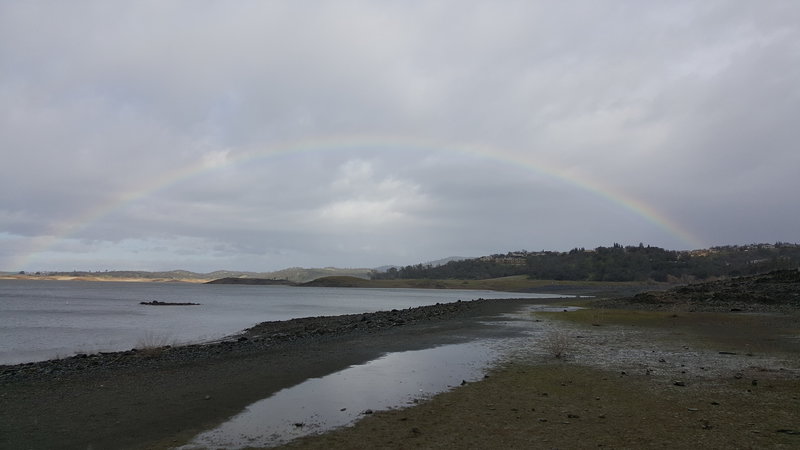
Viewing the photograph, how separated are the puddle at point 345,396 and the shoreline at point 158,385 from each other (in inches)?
22.8

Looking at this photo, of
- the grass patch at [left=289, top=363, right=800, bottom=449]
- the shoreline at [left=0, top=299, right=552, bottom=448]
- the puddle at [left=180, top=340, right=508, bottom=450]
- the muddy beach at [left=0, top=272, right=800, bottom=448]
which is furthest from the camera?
the shoreline at [left=0, top=299, right=552, bottom=448]

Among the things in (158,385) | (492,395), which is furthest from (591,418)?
(158,385)

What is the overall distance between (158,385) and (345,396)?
5.39m

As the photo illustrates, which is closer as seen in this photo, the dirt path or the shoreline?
the dirt path

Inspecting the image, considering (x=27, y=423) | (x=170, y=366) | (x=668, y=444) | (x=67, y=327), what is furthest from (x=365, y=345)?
(x=67, y=327)

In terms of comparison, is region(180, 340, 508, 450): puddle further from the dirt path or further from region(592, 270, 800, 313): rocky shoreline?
region(592, 270, 800, 313): rocky shoreline

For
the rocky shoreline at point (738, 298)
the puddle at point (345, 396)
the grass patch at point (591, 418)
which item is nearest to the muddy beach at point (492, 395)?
the grass patch at point (591, 418)

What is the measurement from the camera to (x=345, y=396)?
11125 mm

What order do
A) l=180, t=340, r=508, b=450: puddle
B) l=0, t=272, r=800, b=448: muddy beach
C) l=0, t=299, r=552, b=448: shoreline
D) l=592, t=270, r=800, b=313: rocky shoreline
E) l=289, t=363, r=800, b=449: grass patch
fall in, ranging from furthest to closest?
l=592, t=270, r=800, b=313: rocky shoreline < l=0, t=299, r=552, b=448: shoreline < l=180, t=340, r=508, b=450: puddle < l=0, t=272, r=800, b=448: muddy beach < l=289, t=363, r=800, b=449: grass patch

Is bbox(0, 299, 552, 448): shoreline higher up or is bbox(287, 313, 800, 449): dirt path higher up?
bbox(287, 313, 800, 449): dirt path

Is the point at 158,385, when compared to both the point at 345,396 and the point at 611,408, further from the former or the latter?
the point at 611,408

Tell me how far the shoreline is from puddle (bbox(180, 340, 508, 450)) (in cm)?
58

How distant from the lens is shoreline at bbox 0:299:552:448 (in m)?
8.71

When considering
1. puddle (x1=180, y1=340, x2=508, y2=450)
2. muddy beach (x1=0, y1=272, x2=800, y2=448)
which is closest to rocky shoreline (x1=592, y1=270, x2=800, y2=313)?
muddy beach (x1=0, y1=272, x2=800, y2=448)
